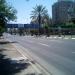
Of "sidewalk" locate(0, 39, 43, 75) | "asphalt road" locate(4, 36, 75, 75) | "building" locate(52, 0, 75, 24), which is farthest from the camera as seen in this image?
"building" locate(52, 0, 75, 24)

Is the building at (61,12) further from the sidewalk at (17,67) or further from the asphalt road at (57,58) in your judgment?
the sidewalk at (17,67)

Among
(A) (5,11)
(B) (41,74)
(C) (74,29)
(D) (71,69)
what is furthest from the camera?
(C) (74,29)

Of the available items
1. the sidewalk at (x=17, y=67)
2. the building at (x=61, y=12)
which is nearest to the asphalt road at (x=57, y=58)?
the sidewalk at (x=17, y=67)

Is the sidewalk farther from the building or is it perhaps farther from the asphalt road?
the building

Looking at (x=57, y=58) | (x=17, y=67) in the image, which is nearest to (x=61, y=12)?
(x=57, y=58)

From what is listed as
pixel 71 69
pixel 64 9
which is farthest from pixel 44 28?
pixel 71 69

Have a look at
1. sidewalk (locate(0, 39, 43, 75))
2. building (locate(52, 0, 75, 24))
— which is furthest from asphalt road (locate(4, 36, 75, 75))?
building (locate(52, 0, 75, 24))

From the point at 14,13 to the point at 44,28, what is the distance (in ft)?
260

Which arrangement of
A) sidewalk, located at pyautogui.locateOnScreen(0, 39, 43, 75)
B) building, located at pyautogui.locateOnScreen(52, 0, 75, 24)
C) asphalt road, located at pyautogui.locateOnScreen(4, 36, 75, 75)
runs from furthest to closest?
building, located at pyautogui.locateOnScreen(52, 0, 75, 24) < asphalt road, located at pyautogui.locateOnScreen(4, 36, 75, 75) < sidewalk, located at pyautogui.locateOnScreen(0, 39, 43, 75)

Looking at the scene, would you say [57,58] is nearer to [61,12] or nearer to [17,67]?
[17,67]

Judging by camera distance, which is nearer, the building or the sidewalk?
the sidewalk

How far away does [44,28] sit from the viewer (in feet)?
455

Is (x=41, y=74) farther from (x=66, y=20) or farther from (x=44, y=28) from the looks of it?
(x=66, y=20)

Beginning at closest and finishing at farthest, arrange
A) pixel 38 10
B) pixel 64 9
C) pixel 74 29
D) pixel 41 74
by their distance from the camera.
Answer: pixel 41 74 → pixel 38 10 → pixel 74 29 → pixel 64 9
